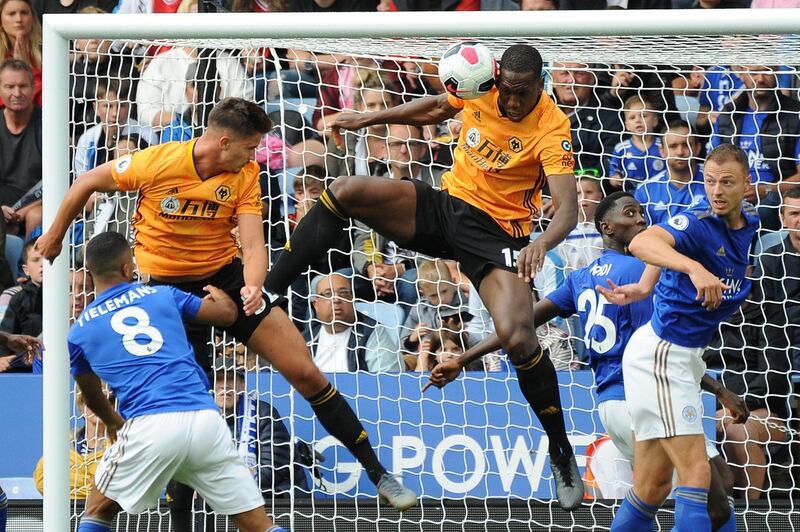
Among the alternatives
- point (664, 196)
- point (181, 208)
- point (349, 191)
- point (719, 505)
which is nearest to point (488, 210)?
point (349, 191)

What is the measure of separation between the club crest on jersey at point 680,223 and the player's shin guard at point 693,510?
1.07 meters

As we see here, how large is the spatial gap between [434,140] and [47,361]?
2.97 meters

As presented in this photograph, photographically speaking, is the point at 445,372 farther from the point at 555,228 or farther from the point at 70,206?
the point at 70,206

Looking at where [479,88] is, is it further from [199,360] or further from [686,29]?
[199,360]

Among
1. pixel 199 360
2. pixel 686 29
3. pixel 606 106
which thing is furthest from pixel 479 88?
pixel 606 106

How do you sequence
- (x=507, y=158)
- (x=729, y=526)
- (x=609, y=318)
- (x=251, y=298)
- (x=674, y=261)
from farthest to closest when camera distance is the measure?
(x=609, y=318), (x=729, y=526), (x=507, y=158), (x=251, y=298), (x=674, y=261)

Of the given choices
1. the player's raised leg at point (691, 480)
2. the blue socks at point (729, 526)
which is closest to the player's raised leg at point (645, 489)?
the player's raised leg at point (691, 480)

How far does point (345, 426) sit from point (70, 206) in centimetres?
165

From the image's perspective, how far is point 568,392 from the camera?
277 inches

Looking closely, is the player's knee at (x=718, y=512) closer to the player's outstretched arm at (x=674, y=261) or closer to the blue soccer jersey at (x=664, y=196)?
the player's outstretched arm at (x=674, y=261)

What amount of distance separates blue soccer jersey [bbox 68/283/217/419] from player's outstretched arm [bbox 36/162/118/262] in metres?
0.46

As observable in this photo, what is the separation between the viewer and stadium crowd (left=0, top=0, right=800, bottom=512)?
287 inches

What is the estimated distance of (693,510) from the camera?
500 cm

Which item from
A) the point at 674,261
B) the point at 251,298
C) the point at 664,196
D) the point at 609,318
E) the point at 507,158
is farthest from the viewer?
the point at 664,196
